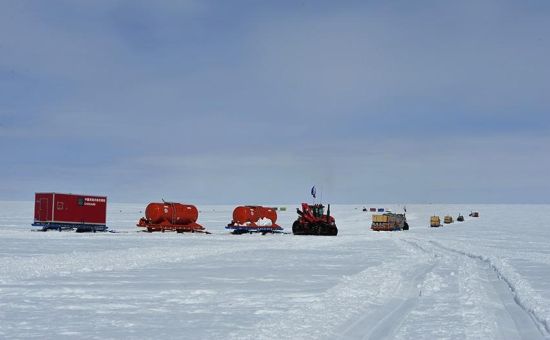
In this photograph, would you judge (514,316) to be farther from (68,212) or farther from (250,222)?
(68,212)

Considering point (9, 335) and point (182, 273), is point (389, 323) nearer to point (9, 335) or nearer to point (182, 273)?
point (9, 335)

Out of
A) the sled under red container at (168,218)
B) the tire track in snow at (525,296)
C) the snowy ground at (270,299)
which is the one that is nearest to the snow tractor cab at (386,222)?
the sled under red container at (168,218)

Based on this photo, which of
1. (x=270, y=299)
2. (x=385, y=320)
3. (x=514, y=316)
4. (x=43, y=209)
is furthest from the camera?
(x=43, y=209)

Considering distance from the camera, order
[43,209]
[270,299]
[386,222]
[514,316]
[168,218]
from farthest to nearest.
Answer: [386,222] < [168,218] < [43,209] < [270,299] < [514,316]

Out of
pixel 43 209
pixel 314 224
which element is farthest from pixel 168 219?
pixel 314 224

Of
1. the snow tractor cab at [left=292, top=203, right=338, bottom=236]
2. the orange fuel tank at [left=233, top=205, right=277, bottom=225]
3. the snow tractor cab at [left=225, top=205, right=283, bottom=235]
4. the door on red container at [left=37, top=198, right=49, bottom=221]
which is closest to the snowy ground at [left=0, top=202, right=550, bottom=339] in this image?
the snow tractor cab at [left=292, top=203, right=338, bottom=236]

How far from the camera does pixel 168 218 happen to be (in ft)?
145

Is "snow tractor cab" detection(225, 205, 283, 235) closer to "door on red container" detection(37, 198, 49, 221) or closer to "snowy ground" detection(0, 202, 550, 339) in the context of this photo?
"door on red container" detection(37, 198, 49, 221)

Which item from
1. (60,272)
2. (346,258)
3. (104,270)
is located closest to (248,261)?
(346,258)

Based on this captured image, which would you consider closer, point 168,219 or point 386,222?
point 168,219

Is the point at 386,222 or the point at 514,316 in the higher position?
the point at 386,222

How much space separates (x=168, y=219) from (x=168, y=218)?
8 centimetres

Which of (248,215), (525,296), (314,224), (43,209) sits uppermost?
(43,209)

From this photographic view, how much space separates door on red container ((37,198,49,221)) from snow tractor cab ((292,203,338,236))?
17.3m
